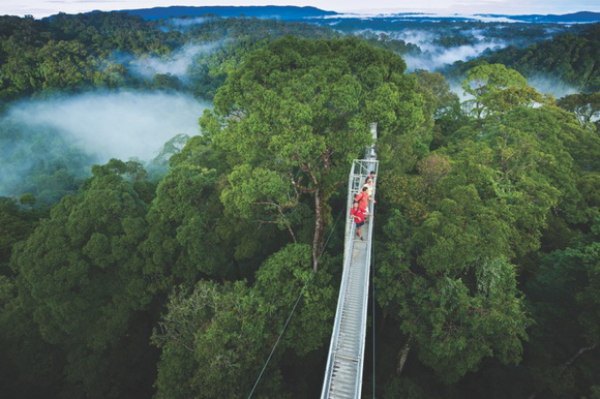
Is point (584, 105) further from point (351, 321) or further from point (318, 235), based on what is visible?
point (351, 321)

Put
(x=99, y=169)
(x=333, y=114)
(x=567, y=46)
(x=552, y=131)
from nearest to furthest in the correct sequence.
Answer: (x=333, y=114)
(x=99, y=169)
(x=552, y=131)
(x=567, y=46)

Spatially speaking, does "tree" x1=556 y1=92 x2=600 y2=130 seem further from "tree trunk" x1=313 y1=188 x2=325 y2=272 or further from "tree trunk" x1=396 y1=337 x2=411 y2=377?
"tree trunk" x1=313 y1=188 x2=325 y2=272

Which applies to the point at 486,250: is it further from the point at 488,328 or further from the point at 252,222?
the point at 252,222

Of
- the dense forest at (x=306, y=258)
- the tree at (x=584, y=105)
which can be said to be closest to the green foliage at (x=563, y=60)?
the tree at (x=584, y=105)

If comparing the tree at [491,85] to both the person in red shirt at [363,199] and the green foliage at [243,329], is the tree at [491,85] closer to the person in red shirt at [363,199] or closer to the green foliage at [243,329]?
the person in red shirt at [363,199]

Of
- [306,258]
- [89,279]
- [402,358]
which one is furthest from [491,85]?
[89,279]

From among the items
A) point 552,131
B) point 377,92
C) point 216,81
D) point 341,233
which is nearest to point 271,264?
point 341,233
